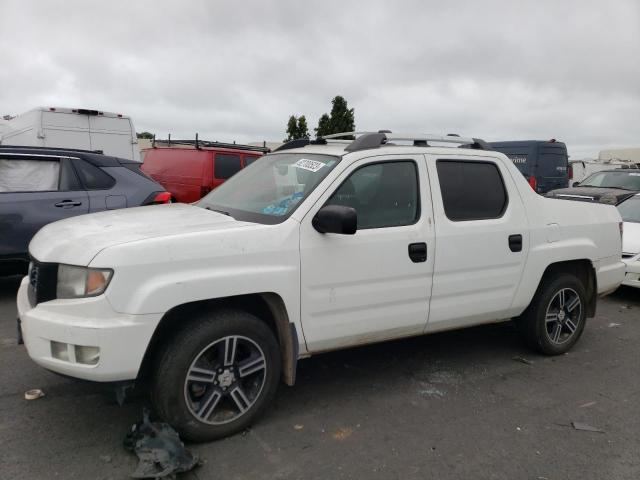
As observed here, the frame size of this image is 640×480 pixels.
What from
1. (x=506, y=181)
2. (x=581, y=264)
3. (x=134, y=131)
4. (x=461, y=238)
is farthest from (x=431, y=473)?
(x=134, y=131)

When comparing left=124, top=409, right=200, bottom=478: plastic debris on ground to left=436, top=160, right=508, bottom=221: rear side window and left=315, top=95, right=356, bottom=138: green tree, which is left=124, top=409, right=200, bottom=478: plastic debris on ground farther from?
left=315, top=95, right=356, bottom=138: green tree

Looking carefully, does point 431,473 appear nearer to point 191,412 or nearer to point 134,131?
point 191,412

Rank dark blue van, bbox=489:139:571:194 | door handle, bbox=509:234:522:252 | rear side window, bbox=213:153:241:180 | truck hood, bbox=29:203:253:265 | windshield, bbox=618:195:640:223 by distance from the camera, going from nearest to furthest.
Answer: truck hood, bbox=29:203:253:265 < door handle, bbox=509:234:522:252 < windshield, bbox=618:195:640:223 < rear side window, bbox=213:153:241:180 < dark blue van, bbox=489:139:571:194

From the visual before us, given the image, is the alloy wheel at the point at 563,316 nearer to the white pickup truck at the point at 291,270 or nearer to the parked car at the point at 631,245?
the white pickup truck at the point at 291,270

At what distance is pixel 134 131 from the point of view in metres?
12.2

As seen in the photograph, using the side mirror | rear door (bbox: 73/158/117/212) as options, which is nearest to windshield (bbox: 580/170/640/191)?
rear door (bbox: 73/158/117/212)

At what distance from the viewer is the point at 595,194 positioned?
1127 cm

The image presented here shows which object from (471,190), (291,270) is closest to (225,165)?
(471,190)

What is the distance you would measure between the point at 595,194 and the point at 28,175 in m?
10.5

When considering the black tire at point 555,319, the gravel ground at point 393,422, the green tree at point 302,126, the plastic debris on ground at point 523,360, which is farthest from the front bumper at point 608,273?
the green tree at point 302,126

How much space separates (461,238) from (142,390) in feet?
7.97

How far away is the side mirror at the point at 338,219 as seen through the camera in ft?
Answer: 10.4

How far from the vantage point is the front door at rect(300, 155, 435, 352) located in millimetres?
3348

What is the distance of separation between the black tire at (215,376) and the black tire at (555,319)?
2454 mm
